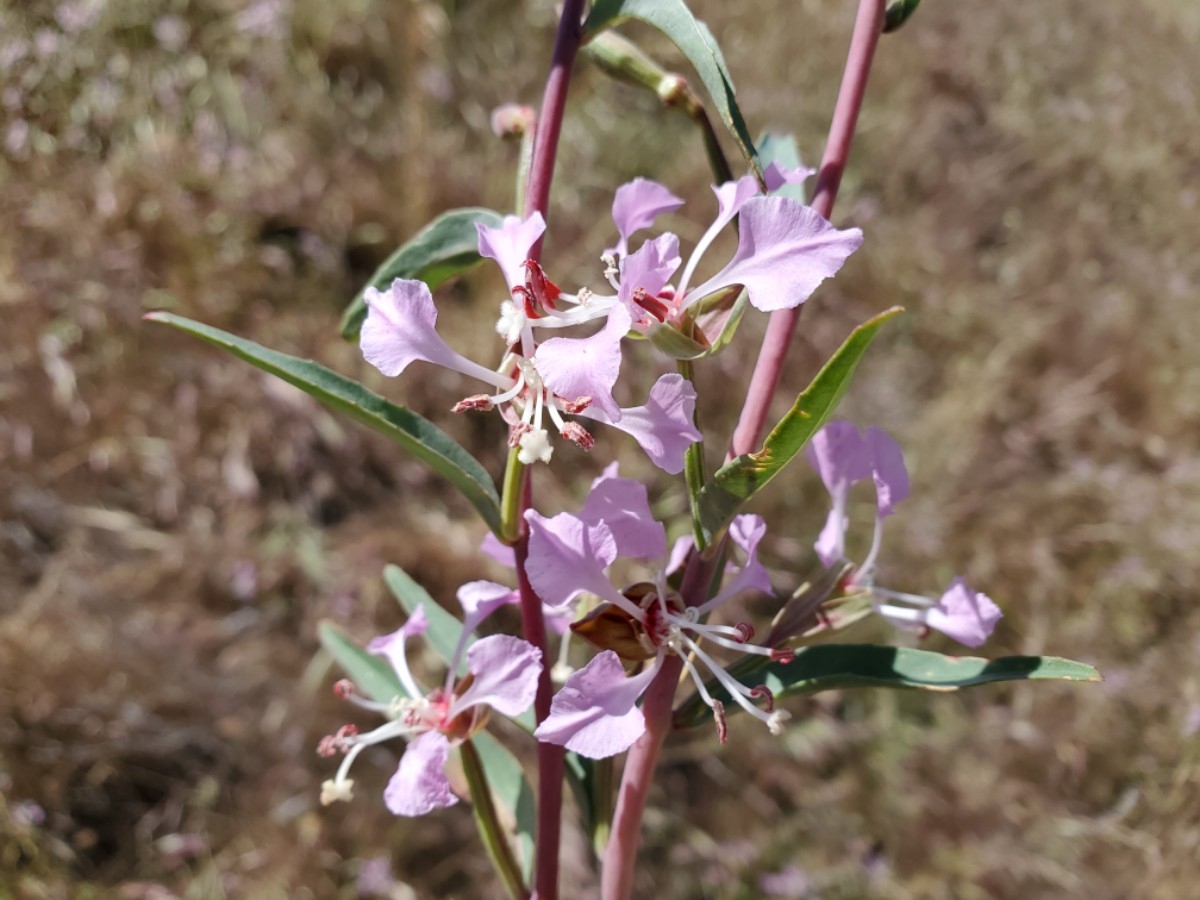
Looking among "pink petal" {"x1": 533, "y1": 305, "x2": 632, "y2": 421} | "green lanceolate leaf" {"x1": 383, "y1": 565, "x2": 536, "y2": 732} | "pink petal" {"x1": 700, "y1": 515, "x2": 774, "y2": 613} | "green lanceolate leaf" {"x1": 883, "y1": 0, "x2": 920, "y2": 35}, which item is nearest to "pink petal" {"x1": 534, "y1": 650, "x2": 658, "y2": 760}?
"pink petal" {"x1": 700, "y1": 515, "x2": 774, "y2": 613}

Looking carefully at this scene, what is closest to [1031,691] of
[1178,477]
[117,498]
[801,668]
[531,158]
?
[1178,477]

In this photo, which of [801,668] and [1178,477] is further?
[1178,477]

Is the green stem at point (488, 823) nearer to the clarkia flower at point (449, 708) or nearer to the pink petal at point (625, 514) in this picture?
the clarkia flower at point (449, 708)

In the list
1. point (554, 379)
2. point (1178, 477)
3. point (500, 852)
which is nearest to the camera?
point (554, 379)

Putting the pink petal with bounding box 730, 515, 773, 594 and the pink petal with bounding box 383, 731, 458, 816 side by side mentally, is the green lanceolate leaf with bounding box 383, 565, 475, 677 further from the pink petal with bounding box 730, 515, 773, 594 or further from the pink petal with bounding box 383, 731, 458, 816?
the pink petal with bounding box 730, 515, 773, 594

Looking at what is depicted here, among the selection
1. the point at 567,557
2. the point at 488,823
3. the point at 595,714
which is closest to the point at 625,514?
the point at 567,557

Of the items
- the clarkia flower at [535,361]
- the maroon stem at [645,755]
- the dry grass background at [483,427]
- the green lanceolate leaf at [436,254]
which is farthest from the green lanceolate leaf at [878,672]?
the dry grass background at [483,427]

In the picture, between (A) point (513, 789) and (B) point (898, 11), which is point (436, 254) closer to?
(B) point (898, 11)

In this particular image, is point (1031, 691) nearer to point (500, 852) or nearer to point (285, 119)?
point (500, 852)
